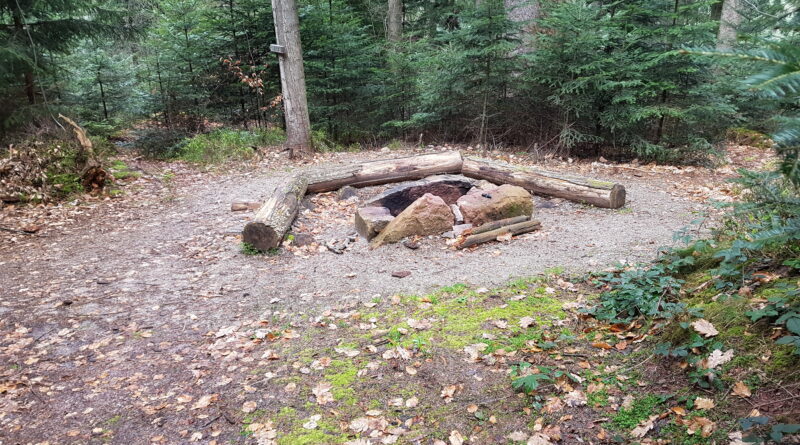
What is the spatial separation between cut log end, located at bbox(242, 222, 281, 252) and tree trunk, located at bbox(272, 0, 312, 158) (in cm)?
595

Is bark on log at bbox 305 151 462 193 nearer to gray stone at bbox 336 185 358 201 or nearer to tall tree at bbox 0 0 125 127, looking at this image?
gray stone at bbox 336 185 358 201

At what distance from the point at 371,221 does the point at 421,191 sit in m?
1.56

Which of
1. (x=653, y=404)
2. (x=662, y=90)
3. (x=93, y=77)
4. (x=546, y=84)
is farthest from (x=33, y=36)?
(x=662, y=90)

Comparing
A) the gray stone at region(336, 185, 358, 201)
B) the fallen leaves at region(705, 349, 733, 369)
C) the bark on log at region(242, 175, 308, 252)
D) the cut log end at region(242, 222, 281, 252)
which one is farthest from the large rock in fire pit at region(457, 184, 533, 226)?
the fallen leaves at region(705, 349, 733, 369)

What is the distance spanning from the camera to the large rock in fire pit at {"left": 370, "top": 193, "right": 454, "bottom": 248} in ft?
20.7

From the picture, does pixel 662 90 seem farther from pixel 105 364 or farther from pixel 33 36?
pixel 33 36

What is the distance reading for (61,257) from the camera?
6105 mm

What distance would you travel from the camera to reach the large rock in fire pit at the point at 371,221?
6516 millimetres

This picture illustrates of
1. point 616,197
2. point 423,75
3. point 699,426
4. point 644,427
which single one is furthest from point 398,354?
point 423,75

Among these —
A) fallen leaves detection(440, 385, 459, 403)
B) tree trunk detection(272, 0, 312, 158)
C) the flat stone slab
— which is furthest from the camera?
tree trunk detection(272, 0, 312, 158)

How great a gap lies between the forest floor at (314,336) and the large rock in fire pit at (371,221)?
0.31 meters

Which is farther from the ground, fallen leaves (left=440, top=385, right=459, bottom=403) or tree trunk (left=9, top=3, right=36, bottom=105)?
tree trunk (left=9, top=3, right=36, bottom=105)

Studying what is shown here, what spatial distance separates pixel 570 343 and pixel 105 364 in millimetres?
3868

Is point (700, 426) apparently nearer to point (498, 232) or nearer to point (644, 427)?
point (644, 427)
